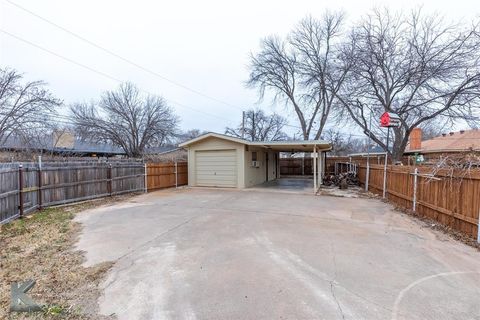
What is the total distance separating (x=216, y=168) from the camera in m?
14.0

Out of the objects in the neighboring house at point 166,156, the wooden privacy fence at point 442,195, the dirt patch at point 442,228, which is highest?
the neighboring house at point 166,156

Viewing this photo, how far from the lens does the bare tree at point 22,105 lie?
1265 centimetres

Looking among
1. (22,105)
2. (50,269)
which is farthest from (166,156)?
(50,269)

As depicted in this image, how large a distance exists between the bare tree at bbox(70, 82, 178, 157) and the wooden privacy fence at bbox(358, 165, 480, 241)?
72.3ft

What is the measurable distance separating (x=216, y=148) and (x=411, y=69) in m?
11.4

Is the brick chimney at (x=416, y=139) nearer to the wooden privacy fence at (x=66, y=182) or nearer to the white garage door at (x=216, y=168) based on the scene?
the white garage door at (x=216, y=168)

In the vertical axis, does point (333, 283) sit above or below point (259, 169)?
below

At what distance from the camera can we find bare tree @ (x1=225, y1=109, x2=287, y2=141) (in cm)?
3516

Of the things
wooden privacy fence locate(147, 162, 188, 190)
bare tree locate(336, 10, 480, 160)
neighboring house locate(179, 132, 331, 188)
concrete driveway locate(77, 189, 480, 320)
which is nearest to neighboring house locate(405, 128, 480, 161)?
bare tree locate(336, 10, 480, 160)

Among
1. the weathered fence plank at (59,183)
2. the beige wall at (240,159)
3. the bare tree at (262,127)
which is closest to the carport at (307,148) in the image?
the beige wall at (240,159)

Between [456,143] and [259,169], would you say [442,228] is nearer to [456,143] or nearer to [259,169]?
[259,169]

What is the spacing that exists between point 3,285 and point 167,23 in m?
11.4

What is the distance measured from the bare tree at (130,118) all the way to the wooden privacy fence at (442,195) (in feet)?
72.3

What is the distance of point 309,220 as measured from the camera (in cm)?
659
